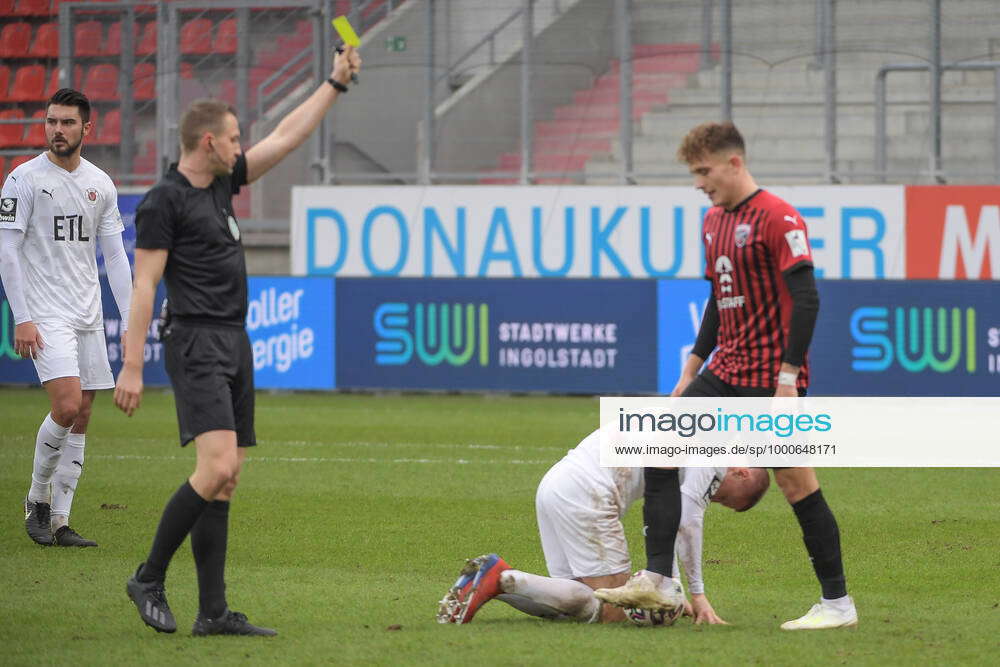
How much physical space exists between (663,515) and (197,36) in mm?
16025

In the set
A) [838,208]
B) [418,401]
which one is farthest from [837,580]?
[838,208]

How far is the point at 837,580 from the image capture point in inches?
225

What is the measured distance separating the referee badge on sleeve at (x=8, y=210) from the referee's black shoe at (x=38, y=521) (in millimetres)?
1453

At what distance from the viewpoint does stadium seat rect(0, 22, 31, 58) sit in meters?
20.8

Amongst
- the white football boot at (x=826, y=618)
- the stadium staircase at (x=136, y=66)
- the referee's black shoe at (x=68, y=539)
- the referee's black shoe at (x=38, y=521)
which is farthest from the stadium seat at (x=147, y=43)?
the white football boot at (x=826, y=618)

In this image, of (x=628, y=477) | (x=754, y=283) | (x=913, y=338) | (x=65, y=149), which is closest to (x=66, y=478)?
(x=65, y=149)

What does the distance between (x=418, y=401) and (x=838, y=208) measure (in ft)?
17.6

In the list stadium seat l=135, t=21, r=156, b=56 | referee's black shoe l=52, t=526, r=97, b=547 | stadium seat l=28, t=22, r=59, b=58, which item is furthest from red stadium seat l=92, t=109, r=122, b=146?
referee's black shoe l=52, t=526, r=97, b=547

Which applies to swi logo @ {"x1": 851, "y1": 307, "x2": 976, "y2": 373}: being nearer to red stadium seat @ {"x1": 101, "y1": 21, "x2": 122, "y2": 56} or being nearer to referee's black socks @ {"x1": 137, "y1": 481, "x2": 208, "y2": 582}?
red stadium seat @ {"x1": 101, "y1": 21, "x2": 122, "y2": 56}

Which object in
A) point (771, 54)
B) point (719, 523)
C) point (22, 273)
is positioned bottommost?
point (719, 523)

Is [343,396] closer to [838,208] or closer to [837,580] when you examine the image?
[838,208]

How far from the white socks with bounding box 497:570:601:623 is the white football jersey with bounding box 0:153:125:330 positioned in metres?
3.32

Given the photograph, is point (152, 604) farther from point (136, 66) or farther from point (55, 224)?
point (136, 66)

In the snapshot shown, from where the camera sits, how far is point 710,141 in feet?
18.6
